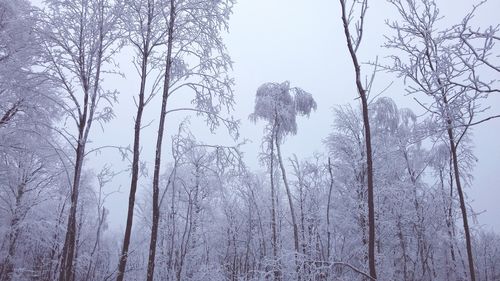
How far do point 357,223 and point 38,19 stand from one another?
43.4ft

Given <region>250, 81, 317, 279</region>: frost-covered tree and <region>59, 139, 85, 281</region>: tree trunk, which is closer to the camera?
<region>59, 139, 85, 281</region>: tree trunk

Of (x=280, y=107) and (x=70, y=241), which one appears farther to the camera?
(x=280, y=107)

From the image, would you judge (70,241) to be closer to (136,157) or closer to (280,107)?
(136,157)

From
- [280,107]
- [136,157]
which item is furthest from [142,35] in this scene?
[280,107]

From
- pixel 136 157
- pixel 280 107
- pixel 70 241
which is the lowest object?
pixel 70 241

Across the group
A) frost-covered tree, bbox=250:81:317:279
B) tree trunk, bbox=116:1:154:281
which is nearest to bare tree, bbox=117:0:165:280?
tree trunk, bbox=116:1:154:281

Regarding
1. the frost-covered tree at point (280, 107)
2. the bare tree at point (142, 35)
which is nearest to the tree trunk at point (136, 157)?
the bare tree at point (142, 35)

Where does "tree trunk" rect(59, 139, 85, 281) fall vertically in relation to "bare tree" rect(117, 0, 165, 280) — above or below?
below

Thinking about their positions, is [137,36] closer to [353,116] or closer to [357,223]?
[353,116]

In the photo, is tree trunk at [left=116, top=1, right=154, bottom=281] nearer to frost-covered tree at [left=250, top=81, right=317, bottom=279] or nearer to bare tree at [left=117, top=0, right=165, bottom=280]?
bare tree at [left=117, top=0, right=165, bottom=280]

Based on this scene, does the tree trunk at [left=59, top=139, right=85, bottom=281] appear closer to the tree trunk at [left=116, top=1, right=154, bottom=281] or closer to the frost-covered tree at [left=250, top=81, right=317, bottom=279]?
the tree trunk at [left=116, top=1, right=154, bottom=281]

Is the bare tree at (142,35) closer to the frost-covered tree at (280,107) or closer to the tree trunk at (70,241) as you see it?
the tree trunk at (70,241)

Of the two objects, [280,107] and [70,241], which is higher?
[280,107]

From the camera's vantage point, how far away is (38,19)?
6145 millimetres
